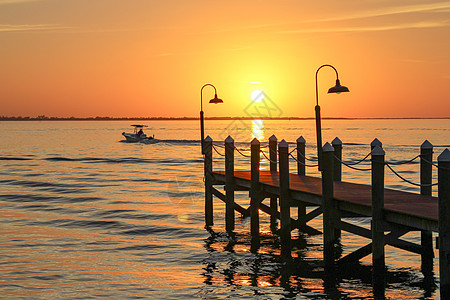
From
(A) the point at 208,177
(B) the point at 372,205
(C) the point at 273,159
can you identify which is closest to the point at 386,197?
(B) the point at 372,205

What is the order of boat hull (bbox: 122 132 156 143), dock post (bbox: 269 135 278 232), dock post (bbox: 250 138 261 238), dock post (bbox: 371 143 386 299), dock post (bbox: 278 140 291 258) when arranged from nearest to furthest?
1. dock post (bbox: 371 143 386 299)
2. dock post (bbox: 278 140 291 258)
3. dock post (bbox: 250 138 261 238)
4. dock post (bbox: 269 135 278 232)
5. boat hull (bbox: 122 132 156 143)

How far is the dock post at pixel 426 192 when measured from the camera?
14.6 meters

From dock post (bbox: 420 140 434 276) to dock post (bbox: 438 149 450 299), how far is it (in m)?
4.41

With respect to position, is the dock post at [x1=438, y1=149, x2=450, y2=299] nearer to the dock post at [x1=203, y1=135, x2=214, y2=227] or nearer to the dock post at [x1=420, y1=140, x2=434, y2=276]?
the dock post at [x1=420, y1=140, x2=434, y2=276]

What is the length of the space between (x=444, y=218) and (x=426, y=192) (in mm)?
4881

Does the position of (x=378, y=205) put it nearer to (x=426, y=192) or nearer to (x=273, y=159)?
(x=426, y=192)

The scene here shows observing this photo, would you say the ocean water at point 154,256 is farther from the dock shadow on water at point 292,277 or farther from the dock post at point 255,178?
the dock post at point 255,178

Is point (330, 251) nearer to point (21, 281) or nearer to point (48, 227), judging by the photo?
point (21, 281)

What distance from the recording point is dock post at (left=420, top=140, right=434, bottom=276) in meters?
14.6

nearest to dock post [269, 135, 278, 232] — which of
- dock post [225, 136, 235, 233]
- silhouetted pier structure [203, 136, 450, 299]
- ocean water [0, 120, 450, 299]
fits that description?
ocean water [0, 120, 450, 299]

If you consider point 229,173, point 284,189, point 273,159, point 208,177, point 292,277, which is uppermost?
point 273,159

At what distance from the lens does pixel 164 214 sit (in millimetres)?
26500

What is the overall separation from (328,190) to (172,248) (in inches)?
280

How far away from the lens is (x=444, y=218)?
32.8 feet
